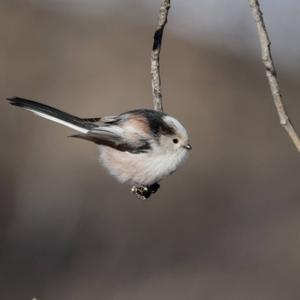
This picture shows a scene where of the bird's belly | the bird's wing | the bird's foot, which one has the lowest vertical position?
the bird's foot

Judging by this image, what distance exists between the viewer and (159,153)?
248 cm

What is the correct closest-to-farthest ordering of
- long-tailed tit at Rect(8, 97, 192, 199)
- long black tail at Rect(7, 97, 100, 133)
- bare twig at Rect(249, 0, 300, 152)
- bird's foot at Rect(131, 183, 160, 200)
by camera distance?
bare twig at Rect(249, 0, 300, 152) → long black tail at Rect(7, 97, 100, 133) → long-tailed tit at Rect(8, 97, 192, 199) → bird's foot at Rect(131, 183, 160, 200)

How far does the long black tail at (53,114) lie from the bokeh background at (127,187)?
3041 millimetres

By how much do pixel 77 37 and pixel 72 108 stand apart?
5.55 feet

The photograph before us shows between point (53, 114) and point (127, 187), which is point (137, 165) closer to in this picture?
point (53, 114)

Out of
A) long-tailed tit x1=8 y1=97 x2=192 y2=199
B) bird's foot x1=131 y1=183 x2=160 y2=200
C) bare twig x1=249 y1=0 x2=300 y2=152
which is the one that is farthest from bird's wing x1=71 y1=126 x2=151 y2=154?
bare twig x1=249 y1=0 x2=300 y2=152

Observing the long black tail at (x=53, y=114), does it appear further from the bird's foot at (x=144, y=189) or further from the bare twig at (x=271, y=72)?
the bare twig at (x=271, y=72)

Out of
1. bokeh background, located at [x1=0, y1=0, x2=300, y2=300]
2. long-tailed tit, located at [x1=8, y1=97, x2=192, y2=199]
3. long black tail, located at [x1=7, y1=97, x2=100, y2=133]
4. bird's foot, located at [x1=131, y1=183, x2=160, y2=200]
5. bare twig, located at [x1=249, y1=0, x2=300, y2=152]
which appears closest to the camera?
bare twig, located at [x1=249, y1=0, x2=300, y2=152]

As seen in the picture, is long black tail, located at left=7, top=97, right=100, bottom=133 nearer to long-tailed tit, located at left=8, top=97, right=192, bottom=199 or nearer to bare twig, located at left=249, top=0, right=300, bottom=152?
long-tailed tit, located at left=8, top=97, right=192, bottom=199

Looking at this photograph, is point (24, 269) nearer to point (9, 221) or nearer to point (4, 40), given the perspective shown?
point (9, 221)

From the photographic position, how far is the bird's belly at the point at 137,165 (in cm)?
247

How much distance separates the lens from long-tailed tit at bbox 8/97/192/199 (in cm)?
246

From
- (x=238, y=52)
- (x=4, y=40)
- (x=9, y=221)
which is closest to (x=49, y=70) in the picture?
(x=4, y=40)

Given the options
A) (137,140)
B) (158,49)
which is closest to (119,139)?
(137,140)
